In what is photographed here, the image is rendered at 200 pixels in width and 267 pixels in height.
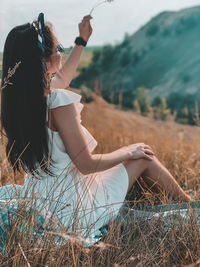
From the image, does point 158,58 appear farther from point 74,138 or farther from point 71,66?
point 74,138

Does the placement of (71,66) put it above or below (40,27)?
below

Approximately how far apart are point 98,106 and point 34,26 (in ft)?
10.9

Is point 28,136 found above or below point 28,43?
below

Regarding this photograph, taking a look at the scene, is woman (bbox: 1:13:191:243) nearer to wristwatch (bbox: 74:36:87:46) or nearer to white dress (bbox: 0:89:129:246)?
white dress (bbox: 0:89:129:246)

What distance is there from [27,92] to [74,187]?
22.4 inches

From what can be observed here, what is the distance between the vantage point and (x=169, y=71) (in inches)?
1805

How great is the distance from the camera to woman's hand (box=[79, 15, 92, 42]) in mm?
2392

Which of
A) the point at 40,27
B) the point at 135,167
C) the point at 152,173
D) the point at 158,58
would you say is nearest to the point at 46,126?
the point at 40,27

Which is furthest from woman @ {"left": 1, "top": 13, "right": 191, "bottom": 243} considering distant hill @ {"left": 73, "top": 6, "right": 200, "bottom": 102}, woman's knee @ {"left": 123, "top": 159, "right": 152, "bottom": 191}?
distant hill @ {"left": 73, "top": 6, "right": 200, "bottom": 102}

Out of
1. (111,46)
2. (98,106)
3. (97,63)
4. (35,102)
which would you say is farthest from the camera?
(111,46)

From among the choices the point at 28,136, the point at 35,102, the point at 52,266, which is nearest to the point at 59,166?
the point at 28,136

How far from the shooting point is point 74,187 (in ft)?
6.60

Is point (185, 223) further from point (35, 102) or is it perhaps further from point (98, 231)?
point (35, 102)

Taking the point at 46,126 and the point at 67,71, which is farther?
the point at 67,71
